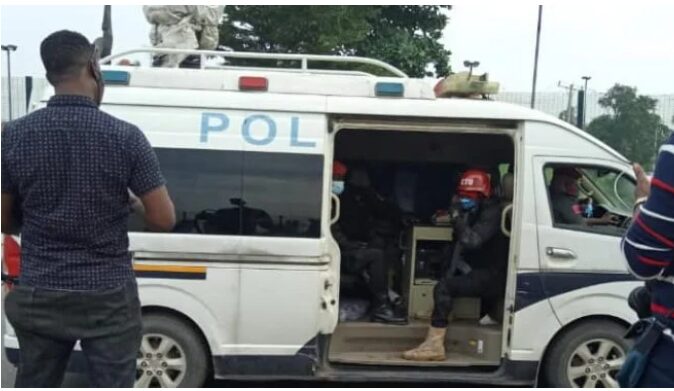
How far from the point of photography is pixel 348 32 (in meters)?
13.5

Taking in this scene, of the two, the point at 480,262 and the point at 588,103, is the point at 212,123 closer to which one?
the point at 480,262

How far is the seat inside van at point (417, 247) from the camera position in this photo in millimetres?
5820

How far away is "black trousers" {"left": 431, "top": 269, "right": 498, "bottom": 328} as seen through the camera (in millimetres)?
5820

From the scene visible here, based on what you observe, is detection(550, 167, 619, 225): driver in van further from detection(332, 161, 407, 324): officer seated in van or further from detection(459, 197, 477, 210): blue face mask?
detection(332, 161, 407, 324): officer seated in van

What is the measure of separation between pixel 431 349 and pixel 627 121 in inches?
439

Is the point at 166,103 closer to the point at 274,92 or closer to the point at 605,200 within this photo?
the point at 274,92

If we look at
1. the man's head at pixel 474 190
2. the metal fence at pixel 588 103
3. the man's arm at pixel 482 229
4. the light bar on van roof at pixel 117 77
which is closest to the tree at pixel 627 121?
the metal fence at pixel 588 103

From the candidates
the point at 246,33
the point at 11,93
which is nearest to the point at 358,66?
the point at 246,33

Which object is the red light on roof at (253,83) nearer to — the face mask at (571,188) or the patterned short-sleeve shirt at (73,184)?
the face mask at (571,188)

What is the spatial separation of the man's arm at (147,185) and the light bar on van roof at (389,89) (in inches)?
101

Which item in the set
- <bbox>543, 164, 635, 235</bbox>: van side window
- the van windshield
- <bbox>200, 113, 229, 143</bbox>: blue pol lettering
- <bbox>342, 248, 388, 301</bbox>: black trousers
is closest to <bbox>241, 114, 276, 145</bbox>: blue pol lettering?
<bbox>200, 113, 229, 143</bbox>: blue pol lettering

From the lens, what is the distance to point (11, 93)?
9.97 metres

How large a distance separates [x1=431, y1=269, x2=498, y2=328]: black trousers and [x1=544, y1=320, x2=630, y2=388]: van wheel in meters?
0.72

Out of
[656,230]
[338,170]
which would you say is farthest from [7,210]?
[338,170]
